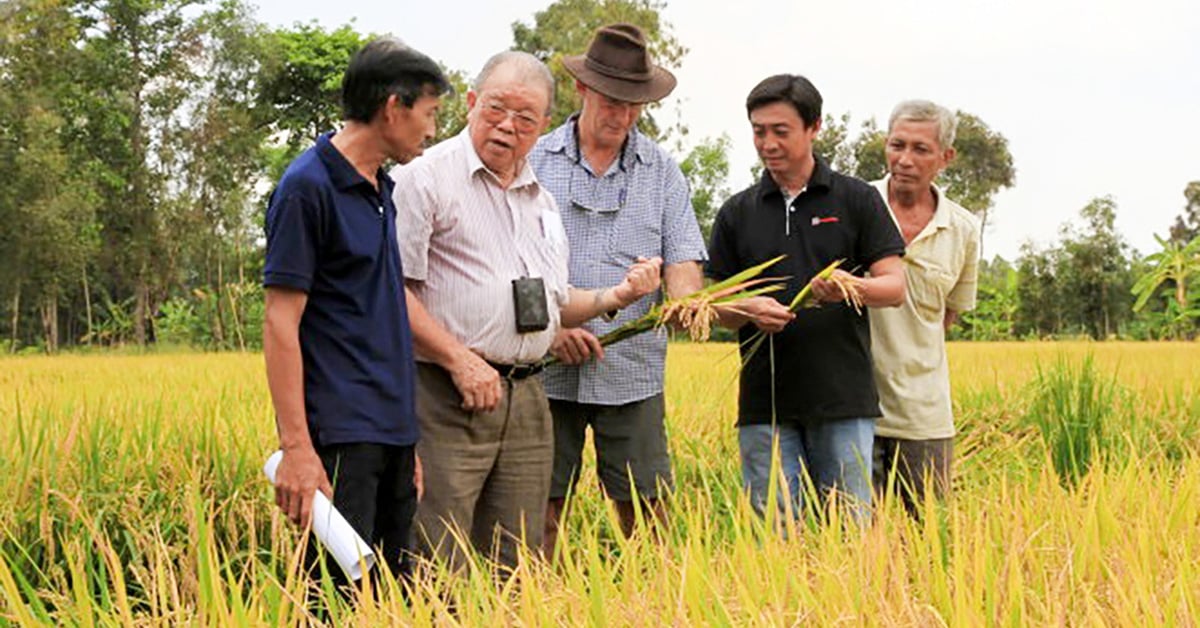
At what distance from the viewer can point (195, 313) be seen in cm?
2442

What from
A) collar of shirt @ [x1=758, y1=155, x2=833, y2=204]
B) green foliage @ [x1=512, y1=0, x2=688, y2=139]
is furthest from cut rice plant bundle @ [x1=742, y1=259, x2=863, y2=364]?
green foliage @ [x1=512, y1=0, x2=688, y2=139]

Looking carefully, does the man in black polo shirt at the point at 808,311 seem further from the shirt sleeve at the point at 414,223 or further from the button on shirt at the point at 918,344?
the shirt sleeve at the point at 414,223

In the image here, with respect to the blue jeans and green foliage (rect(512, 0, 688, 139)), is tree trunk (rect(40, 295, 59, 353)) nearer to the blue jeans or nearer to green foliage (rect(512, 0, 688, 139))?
green foliage (rect(512, 0, 688, 139))

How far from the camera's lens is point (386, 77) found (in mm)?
2537

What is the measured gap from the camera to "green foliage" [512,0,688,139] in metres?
25.1

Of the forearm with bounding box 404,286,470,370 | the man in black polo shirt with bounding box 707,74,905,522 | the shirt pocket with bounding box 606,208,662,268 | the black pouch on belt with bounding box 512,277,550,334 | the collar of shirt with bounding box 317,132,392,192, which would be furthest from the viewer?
the shirt pocket with bounding box 606,208,662,268

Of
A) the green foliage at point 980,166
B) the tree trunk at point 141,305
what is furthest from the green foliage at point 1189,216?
the tree trunk at point 141,305

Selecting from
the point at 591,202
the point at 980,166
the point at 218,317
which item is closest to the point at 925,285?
the point at 591,202

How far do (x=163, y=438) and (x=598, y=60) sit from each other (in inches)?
79.8

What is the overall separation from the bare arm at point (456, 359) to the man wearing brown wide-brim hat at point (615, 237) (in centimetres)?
61

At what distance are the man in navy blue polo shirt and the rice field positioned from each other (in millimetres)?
214

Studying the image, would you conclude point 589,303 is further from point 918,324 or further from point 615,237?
point 918,324

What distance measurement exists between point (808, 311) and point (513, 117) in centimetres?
96

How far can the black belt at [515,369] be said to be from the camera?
305 cm
